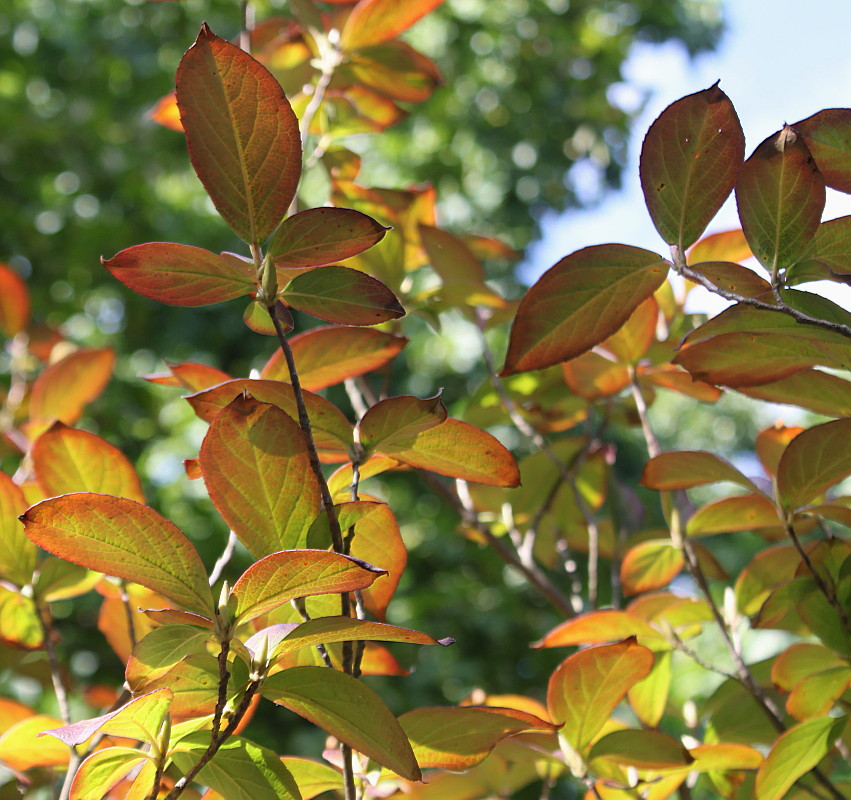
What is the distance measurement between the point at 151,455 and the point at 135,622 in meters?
2.67

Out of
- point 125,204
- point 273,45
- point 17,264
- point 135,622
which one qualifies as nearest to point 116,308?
point 125,204

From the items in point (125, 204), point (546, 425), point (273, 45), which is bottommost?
point (546, 425)

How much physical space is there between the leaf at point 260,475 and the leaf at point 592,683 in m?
0.19

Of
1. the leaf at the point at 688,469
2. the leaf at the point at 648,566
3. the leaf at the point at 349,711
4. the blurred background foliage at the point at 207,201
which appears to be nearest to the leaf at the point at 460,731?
the leaf at the point at 349,711

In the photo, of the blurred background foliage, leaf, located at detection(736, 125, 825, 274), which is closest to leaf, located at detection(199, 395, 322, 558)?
leaf, located at detection(736, 125, 825, 274)

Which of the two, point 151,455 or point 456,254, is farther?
point 151,455

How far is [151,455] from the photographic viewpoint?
3072 mm

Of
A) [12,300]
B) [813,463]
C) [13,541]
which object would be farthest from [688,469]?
[12,300]

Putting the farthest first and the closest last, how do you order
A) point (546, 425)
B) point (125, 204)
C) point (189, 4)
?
point (189, 4) → point (125, 204) → point (546, 425)

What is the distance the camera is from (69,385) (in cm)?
86

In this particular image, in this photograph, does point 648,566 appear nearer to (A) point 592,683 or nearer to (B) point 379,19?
(A) point 592,683

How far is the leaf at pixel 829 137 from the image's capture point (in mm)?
411

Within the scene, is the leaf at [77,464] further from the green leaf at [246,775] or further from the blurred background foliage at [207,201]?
the blurred background foliage at [207,201]

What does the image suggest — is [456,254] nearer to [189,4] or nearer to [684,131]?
[684,131]
